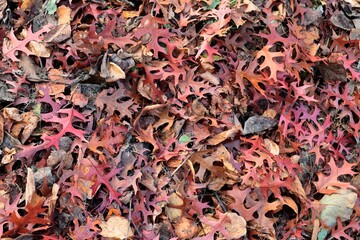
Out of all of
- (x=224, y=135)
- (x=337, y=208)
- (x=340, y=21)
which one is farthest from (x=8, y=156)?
(x=340, y=21)

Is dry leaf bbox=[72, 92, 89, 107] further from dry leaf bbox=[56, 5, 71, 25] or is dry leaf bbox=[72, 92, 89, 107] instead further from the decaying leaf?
the decaying leaf

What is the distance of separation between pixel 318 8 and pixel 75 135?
1.39m

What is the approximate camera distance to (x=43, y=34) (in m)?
2.10

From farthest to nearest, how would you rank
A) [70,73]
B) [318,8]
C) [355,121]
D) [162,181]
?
[318,8] < [355,121] < [70,73] < [162,181]

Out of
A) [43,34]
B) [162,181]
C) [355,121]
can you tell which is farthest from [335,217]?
[43,34]

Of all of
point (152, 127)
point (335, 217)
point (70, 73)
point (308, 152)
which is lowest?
point (335, 217)

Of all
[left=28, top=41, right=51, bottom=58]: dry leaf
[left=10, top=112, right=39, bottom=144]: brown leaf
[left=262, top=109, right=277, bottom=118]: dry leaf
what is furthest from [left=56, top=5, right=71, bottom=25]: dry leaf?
[left=262, top=109, right=277, bottom=118]: dry leaf

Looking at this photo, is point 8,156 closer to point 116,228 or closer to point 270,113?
point 116,228

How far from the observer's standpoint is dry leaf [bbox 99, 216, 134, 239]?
1760 millimetres

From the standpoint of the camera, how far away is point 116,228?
5.82ft

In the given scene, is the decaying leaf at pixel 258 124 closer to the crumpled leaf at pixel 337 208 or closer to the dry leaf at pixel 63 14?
the crumpled leaf at pixel 337 208

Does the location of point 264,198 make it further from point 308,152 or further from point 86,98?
point 86,98

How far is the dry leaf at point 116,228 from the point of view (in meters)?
1.76

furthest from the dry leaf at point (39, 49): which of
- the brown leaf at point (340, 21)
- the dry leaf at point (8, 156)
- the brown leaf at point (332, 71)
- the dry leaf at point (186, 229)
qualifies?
the brown leaf at point (340, 21)
